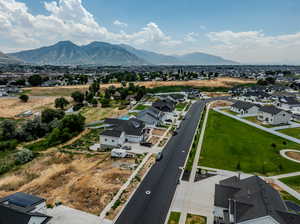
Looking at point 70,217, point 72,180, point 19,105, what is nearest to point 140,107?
point 72,180

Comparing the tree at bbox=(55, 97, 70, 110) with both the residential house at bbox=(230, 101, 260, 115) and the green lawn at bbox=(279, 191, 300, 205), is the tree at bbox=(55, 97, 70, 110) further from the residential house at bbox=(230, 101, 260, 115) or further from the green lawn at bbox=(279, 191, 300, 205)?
the green lawn at bbox=(279, 191, 300, 205)

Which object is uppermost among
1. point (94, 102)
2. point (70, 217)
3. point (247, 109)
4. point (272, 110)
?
point (272, 110)

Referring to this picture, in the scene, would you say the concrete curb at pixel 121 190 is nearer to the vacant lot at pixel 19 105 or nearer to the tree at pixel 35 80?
the vacant lot at pixel 19 105

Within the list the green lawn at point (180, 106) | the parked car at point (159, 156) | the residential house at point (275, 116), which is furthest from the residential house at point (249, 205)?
the green lawn at point (180, 106)

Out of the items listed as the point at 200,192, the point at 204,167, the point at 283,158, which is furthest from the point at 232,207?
the point at 283,158

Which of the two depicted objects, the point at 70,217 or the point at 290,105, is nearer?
the point at 70,217

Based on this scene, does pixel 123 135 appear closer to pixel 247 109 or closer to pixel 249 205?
pixel 249 205
